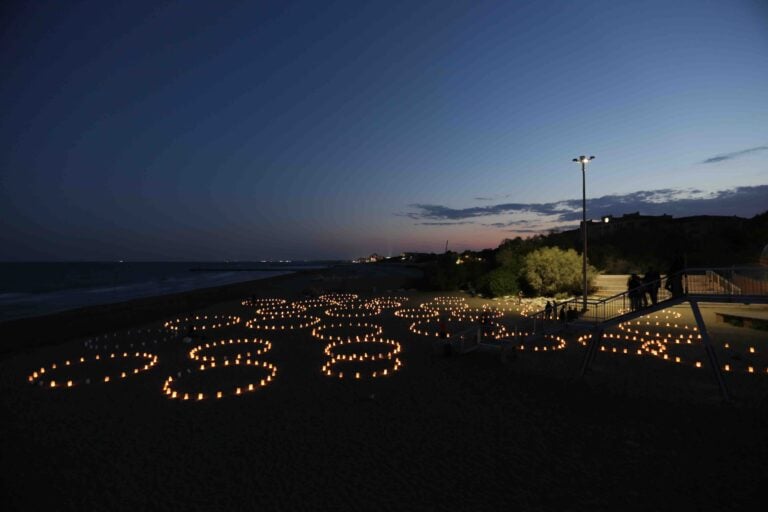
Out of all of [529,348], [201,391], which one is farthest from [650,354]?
[201,391]

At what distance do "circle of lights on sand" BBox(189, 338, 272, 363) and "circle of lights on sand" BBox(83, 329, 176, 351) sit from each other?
3110 millimetres

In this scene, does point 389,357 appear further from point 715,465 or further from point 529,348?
point 715,465

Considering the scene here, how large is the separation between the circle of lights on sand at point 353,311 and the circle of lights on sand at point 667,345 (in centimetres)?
1504

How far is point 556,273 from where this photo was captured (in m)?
34.9

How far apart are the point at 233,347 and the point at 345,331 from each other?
612 cm

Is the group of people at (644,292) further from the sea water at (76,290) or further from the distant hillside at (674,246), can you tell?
the sea water at (76,290)

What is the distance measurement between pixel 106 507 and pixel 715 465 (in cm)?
1062

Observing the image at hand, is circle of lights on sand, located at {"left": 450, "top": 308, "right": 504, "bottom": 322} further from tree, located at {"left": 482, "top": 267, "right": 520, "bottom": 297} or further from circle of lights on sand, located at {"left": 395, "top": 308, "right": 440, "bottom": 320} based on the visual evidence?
tree, located at {"left": 482, "top": 267, "right": 520, "bottom": 297}

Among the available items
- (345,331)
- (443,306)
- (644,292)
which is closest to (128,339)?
(345,331)

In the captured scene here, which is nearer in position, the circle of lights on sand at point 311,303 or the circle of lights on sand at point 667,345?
the circle of lights on sand at point 667,345

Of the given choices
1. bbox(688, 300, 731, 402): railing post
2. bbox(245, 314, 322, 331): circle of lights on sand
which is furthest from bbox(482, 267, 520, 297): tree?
bbox(688, 300, 731, 402): railing post

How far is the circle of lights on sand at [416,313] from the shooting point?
27656 millimetres

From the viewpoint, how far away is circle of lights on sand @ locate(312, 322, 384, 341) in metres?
20.7

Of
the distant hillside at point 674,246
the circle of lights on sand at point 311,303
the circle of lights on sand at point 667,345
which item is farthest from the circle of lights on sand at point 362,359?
the distant hillside at point 674,246
